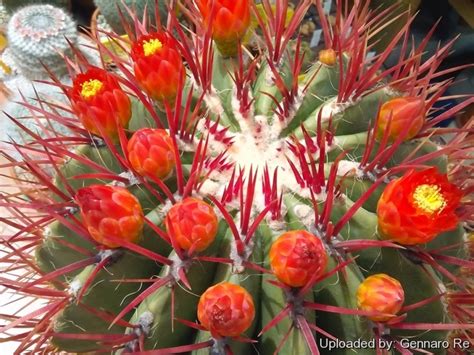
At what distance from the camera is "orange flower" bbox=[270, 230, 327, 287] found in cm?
45

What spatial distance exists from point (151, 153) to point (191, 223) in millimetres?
87

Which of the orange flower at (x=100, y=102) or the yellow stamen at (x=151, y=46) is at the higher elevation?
the yellow stamen at (x=151, y=46)

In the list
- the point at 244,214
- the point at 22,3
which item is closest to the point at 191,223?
the point at 244,214

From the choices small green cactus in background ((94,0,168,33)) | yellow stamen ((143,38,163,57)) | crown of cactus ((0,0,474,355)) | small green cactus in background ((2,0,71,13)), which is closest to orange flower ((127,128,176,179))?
crown of cactus ((0,0,474,355))

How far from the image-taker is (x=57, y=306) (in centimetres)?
56

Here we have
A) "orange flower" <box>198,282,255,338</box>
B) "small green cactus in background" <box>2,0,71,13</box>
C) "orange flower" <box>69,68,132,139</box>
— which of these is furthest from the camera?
"small green cactus in background" <box>2,0,71,13</box>

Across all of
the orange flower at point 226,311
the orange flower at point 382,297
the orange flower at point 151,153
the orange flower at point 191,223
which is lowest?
the orange flower at point 226,311

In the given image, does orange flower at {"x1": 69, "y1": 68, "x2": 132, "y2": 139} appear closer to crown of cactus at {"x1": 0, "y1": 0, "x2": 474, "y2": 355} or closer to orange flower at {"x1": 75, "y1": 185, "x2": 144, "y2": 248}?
crown of cactus at {"x1": 0, "y1": 0, "x2": 474, "y2": 355}

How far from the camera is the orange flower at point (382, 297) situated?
48 centimetres

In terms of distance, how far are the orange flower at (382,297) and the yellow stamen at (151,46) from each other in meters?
0.33

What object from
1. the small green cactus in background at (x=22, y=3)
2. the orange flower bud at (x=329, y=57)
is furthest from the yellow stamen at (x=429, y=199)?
the small green cactus in background at (x=22, y=3)

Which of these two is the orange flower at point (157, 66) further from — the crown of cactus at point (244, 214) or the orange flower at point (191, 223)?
the orange flower at point (191, 223)

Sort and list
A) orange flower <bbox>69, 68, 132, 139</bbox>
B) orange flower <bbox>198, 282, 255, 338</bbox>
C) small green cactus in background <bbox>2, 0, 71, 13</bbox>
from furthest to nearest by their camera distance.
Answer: small green cactus in background <bbox>2, 0, 71, 13</bbox> < orange flower <bbox>69, 68, 132, 139</bbox> < orange flower <bbox>198, 282, 255, 338</bbox>

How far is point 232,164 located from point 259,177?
0.11 ft
